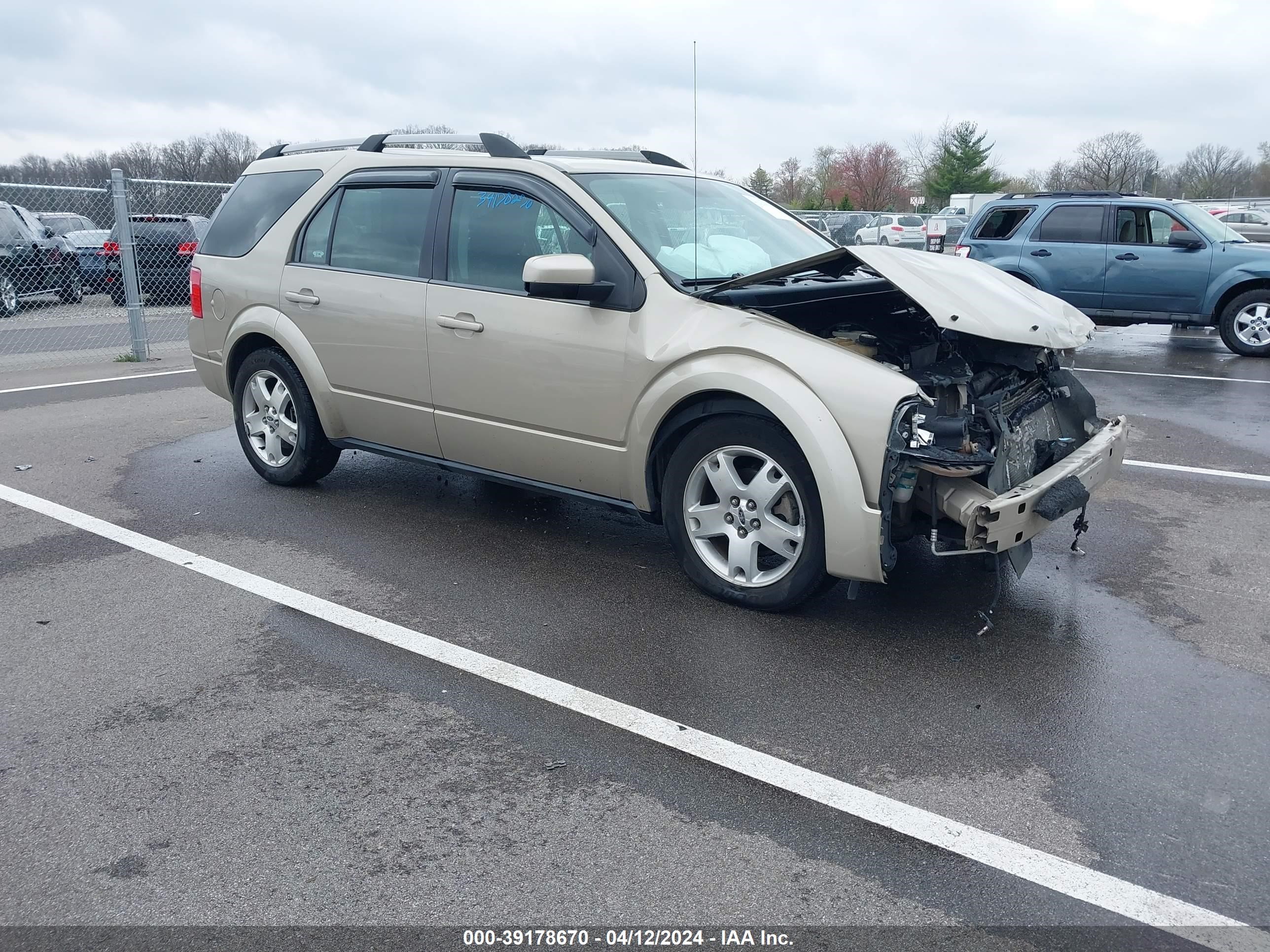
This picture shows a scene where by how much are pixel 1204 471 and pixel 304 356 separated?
19.0 feet

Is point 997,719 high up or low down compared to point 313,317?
down

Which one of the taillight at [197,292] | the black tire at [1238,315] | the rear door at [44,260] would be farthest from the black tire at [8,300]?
the black tire at [1238,315]

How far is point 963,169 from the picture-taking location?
62094mm

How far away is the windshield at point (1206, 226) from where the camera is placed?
41.3 ft

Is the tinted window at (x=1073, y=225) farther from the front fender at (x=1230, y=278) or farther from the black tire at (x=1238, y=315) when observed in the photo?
the black tire at (x=1238, y=315)

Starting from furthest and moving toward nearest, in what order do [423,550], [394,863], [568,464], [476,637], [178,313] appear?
[178,313] → [423,550] → [568,464] → [476,637] → [394,863]

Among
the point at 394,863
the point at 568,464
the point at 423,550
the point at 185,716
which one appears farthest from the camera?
the point at 423,550

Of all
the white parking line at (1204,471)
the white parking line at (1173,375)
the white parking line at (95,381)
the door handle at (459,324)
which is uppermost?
the door handle at (459,324)

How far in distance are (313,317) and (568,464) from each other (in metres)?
1.90

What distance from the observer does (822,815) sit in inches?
120

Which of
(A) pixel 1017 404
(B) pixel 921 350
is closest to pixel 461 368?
(B) pixel 921 350

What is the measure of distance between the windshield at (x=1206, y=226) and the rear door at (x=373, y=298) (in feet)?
35.0

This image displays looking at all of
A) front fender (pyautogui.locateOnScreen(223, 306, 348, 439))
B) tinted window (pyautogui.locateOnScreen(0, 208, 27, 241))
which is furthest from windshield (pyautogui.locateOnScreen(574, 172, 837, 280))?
tinted window (pyautogui.locateOnScreen(0, 208, 27, 241))

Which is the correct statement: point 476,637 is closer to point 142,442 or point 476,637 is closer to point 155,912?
point 155,912
